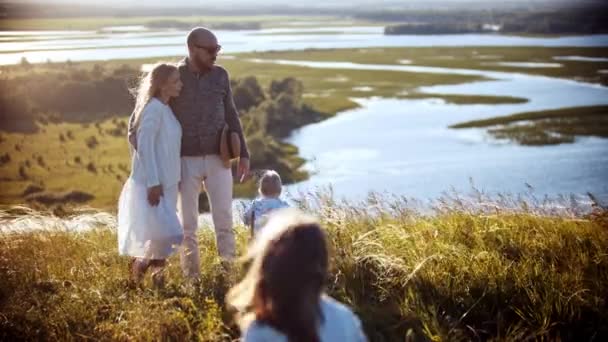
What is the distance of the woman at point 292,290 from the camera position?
2.79 meters

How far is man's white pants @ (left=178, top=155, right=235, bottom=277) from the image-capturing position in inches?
249

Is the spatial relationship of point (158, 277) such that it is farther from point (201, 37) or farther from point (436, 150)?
point (436, 150)

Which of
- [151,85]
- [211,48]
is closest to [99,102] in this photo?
[211,48]

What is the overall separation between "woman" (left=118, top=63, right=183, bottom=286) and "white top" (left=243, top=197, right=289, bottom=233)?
78 cm

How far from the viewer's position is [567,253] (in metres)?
6.52

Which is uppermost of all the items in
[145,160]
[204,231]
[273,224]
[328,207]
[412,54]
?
[273,224]

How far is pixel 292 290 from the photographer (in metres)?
2.83

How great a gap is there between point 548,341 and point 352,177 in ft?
104

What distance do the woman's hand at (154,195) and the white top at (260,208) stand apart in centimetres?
93

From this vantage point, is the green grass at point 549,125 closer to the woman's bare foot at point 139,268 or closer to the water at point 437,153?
the water at point 437,153

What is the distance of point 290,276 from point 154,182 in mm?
3298

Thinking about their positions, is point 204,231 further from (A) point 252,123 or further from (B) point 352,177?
(A) point 252,123

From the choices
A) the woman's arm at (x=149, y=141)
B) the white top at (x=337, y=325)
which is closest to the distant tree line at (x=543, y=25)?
the woman's arm at (x=149, y=141)

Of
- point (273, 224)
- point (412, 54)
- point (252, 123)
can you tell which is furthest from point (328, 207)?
point (412, 54)
